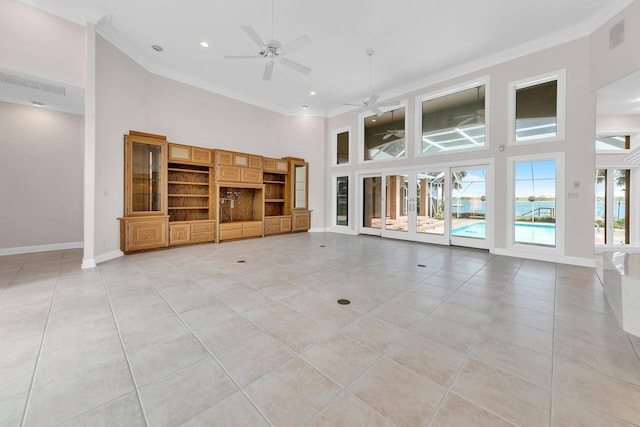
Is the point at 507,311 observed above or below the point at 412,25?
below

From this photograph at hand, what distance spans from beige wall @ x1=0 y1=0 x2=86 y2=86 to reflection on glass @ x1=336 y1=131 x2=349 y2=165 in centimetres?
663

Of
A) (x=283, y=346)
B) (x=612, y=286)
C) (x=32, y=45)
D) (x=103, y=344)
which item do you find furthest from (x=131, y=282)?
(x=612, y=286)

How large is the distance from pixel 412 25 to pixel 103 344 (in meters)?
6.20

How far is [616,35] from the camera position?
13.0 feet

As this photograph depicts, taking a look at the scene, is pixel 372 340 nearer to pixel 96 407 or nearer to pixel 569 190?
pixel 96 407

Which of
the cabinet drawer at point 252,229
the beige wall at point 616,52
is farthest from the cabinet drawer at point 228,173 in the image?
the beige wall at point 616,52

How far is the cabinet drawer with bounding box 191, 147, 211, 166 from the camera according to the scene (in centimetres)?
624

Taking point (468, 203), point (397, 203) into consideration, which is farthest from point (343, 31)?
point (468, 203)

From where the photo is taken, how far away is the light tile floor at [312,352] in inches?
53.0

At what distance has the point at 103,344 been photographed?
197 cm

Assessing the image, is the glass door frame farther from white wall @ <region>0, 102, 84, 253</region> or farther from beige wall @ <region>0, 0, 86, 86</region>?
white wall @ <region>0, 102, 84, 253</region>

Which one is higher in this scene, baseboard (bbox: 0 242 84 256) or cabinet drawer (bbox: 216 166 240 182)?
cabinet drawer (bbox: 216 166 240 182)

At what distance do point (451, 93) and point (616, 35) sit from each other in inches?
106

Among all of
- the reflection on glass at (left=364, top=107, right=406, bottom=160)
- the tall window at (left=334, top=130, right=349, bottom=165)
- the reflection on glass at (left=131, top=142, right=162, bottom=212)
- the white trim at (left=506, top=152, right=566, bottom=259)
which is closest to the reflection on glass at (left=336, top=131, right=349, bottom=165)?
the tall window at (left=334, top=130, right=349, bottom=165)
